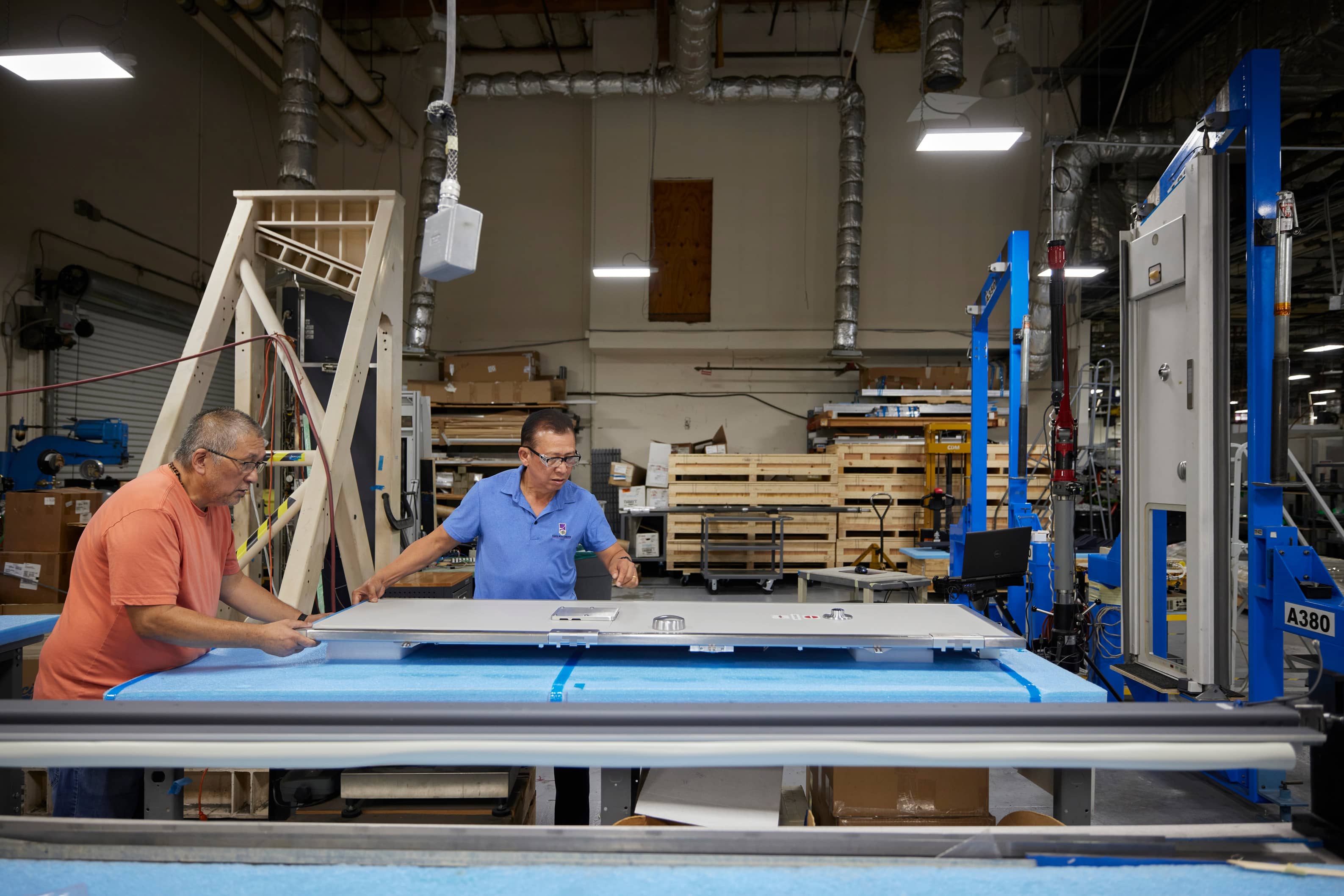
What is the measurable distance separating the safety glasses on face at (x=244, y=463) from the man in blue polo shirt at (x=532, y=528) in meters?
0.75

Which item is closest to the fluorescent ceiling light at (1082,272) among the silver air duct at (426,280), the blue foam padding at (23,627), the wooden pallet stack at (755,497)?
the wooden pallet stack at (755,497)

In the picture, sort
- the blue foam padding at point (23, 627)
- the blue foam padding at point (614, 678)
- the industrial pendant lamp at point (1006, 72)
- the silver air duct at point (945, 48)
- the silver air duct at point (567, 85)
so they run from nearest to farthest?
the blue foam padding at point (614, 678)
the blue foam padding at point (23, 627)
the silver air duct at point (945, 48)
the industrial pendant lamp at point (1006, 72)
the silver air duct at point (567, 85)

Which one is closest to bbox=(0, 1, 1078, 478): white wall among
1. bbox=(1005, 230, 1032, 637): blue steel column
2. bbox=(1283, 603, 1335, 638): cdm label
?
bbox=(1005, 230, 1032, 637): blue steel column

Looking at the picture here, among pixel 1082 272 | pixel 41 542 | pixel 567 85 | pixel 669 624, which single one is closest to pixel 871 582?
pixel 669 624

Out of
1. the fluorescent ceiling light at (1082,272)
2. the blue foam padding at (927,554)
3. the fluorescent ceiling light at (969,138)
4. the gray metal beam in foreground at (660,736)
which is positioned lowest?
the blue foam padding at (927,554)

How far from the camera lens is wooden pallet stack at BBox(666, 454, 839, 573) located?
9258mm

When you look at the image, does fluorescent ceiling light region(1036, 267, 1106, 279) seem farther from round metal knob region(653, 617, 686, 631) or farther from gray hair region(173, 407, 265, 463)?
gray hair region(173, 407, 265, 463)

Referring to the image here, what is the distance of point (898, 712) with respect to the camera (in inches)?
45.9

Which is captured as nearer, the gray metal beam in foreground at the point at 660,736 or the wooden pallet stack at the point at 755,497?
the gray metal beam in foreground at the point at 660,736

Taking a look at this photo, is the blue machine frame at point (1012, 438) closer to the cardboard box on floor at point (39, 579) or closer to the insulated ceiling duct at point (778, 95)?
the insulated ceiling duct at point (778, 95)

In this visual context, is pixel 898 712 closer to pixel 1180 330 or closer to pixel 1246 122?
pixel 1180 330

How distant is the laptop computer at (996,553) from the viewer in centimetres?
464

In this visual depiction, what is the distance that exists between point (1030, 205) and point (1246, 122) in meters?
9.50

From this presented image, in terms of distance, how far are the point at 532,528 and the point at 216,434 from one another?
1.21 meters
